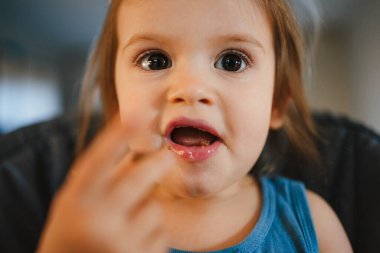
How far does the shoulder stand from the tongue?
0.87 feet

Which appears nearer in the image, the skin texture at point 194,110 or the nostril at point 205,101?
the skin texture at point 194,110

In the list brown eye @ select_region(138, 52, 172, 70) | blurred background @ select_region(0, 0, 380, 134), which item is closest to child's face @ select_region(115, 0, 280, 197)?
brown eye @ select_region(138, 52, 172, 70)

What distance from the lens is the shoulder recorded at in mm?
654

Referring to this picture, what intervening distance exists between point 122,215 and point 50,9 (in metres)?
2.33

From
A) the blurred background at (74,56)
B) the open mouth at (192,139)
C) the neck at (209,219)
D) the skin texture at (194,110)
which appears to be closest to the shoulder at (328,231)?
the skin texture at (194,110)

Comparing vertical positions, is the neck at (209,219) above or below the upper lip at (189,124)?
below

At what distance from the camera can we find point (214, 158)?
537 mm

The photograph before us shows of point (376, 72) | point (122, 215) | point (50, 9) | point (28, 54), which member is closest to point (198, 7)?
point (122, 215)

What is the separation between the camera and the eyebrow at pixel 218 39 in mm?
539

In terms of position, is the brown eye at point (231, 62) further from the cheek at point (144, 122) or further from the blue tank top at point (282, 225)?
the blue tank top at point (282, 225)

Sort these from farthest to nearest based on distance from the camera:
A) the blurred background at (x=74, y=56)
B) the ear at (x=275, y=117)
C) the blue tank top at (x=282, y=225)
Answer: the blurred background at (x=74, y=56) → the ear at (x=275, y=117) → the blue tank top at (x=282, y=225)

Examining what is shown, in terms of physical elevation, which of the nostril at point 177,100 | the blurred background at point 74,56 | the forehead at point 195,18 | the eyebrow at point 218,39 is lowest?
the blurred background at point 74,56

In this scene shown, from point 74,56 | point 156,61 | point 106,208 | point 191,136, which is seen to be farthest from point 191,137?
point 74,56

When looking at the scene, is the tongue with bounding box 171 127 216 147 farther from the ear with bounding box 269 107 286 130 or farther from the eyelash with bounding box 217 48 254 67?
the ear with bounding box 269 107 286 130
